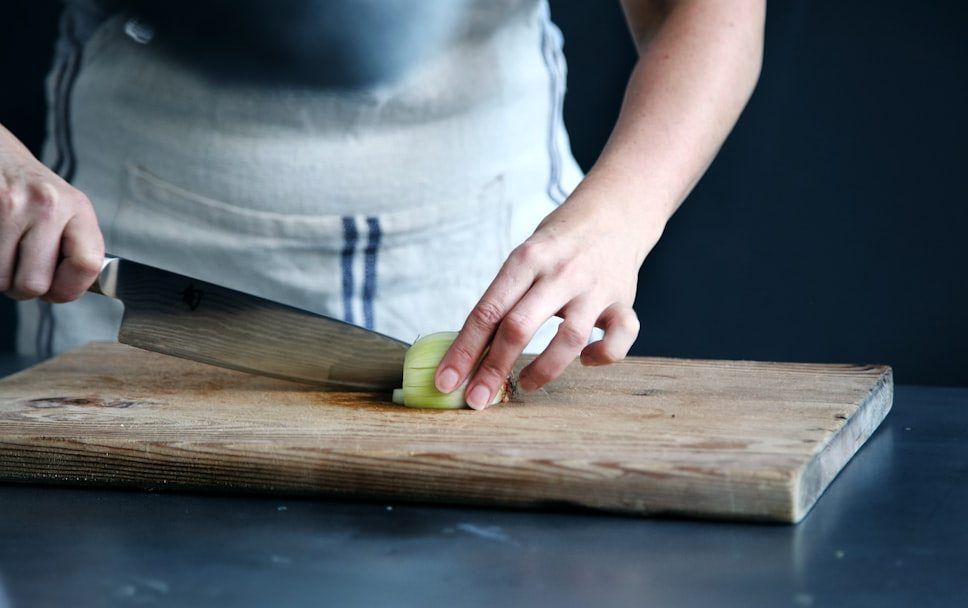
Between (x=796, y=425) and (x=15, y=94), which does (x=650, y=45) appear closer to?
(x=796, y=425)

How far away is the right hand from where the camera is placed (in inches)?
38.6

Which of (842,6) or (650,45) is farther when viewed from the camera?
(842,6)

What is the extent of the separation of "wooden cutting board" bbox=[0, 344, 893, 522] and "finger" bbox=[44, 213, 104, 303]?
0.10 m

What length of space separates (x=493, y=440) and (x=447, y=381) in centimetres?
11

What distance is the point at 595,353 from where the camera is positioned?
994mm

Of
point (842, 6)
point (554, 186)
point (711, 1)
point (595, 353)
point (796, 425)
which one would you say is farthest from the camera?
point (842, 6)

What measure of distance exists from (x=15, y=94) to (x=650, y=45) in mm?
1262

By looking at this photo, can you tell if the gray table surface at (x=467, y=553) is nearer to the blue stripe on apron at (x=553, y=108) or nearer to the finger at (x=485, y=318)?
the finger at (x=485, y=318)

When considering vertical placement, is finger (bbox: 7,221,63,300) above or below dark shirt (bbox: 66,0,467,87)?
below

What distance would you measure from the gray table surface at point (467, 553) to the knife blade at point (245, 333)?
0.76ft

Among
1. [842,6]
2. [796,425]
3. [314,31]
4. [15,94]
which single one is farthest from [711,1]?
[15,94]

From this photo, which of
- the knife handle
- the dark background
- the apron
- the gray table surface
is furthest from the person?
the dark background

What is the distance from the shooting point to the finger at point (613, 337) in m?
0.99

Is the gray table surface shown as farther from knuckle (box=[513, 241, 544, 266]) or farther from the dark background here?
the dark background
